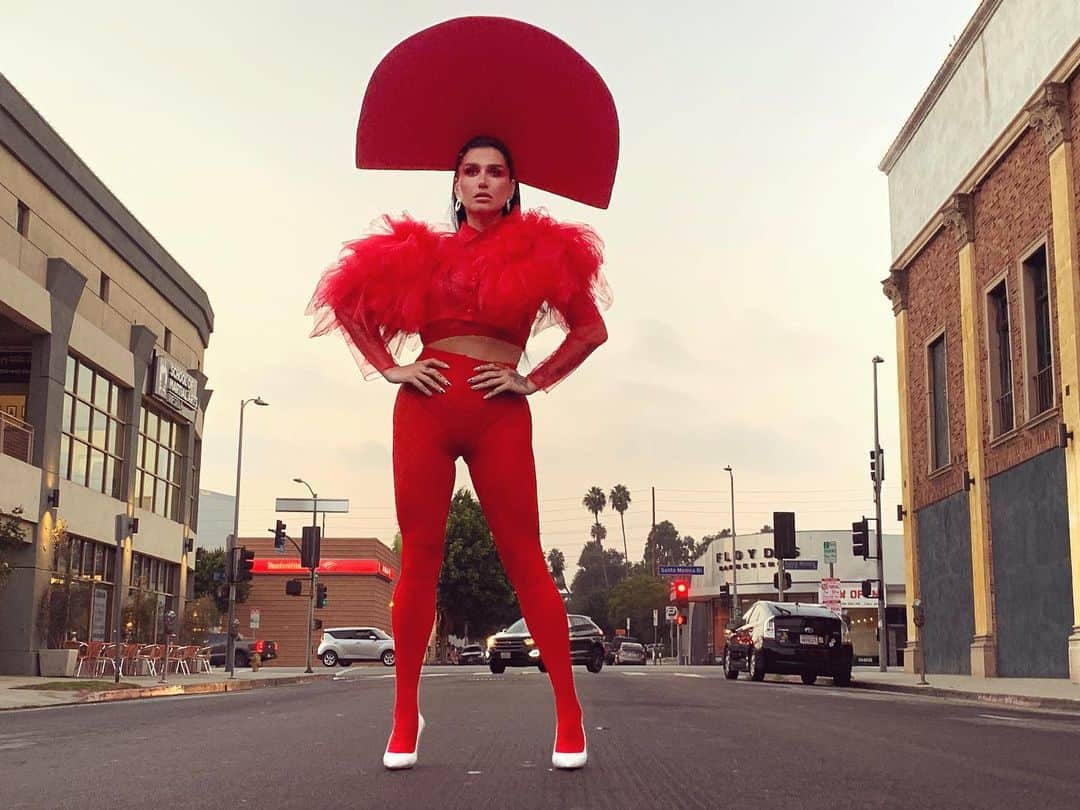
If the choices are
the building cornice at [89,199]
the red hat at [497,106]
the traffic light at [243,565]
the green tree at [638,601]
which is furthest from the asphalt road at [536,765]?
the green tree at [638,601]

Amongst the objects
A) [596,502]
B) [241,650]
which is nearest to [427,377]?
[241,650]

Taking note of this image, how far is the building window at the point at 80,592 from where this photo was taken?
2634 centimetres

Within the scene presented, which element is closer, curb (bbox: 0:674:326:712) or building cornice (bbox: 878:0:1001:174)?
curb (bbox: 0:674:326:712)

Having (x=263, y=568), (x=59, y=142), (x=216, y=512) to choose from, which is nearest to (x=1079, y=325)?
(x=59, y=142)

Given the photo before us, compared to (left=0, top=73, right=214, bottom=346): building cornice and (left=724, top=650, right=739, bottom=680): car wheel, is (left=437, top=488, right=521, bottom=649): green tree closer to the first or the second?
(left=0, top=73, right=214, bottom=346): building cornice

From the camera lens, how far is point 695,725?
6.99 meters

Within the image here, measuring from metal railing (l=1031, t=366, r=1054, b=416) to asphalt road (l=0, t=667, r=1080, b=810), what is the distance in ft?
52.3

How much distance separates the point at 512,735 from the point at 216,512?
84230 millimetres

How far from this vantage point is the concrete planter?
2531 centimetres

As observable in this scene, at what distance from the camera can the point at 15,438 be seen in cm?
2541

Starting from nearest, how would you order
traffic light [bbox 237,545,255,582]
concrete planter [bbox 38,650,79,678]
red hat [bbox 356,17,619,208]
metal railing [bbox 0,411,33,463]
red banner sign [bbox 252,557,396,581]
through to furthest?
red hat [bbox 356,17,619,208] → metal railing [bbox 0,411,33,463] → concrete planter [bbox 38,650,79,678] → traffic light [bbox 237,545,255,582] → red banner sign [bbox 252,557,396,581]

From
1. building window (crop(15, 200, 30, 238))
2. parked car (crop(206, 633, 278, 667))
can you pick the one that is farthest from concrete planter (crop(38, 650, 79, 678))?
parked car (crop(206, 633, 278, 667))

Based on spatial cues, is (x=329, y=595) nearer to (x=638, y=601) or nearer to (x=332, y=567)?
(x=332, y=567)

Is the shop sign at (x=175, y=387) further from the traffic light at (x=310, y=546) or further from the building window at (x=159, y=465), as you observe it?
the traffic light at (x=310, y=546)
